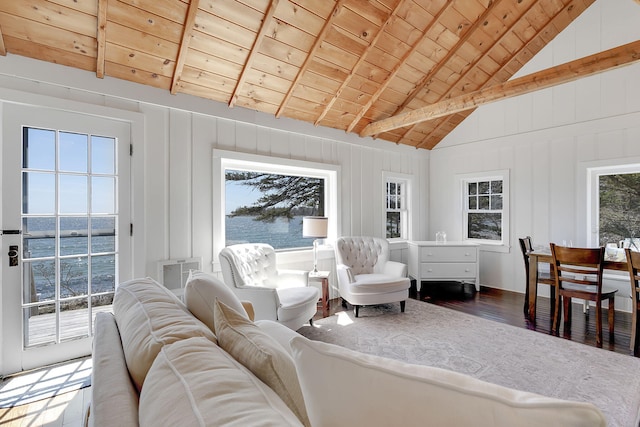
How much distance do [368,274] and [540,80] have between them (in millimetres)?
3019

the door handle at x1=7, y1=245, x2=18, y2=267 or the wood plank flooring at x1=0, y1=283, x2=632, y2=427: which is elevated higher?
the door handle at x1=7, y1=245, x2=18, y2=267

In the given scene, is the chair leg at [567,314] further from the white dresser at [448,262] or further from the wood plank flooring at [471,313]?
the white dresser at [448,262]

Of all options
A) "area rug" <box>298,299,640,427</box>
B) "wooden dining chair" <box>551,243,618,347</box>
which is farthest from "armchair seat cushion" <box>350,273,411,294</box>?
"wooden dining chair" <box>551,243,618,347</box>

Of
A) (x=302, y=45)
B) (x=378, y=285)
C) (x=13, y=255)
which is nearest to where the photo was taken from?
(x=13, y=255)

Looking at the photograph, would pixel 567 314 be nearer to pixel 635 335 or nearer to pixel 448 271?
pixel 635 335

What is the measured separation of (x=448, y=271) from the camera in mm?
4973

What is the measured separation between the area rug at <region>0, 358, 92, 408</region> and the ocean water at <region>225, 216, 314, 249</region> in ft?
5.99

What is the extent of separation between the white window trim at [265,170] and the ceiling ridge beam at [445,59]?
1.46 m

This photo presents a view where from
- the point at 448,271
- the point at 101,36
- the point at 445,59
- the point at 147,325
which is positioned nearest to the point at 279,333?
the point at 147,325

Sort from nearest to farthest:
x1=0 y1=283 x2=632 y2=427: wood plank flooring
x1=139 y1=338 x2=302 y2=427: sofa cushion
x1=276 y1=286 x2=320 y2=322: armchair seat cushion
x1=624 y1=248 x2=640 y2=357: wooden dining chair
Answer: x1=139 y1=338 x2=302 y2=427: sofa cushion
x1=0 y1=283 x2=632 y2=427: wood plank flooring
x1=624 y1=248 x2=640 y2=357: wooden dining chair
x1=276 y1=286 x2=320 y2=322: armchair seat cushion

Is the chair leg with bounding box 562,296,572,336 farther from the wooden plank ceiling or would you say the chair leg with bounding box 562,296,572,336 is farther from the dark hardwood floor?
the wooden plank ceiling

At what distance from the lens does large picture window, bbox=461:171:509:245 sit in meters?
5.14

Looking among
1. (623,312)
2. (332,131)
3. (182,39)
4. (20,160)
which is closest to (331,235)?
(332,131)

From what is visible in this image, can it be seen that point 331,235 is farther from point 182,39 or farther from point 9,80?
point 9,80
